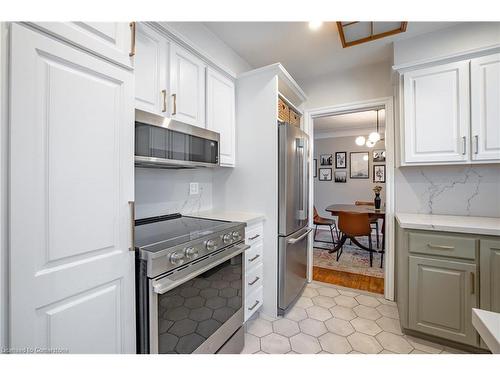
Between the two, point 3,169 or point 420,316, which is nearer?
point 3,169

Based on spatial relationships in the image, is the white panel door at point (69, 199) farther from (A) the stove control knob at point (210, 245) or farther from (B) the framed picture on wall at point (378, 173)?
(B) the framed picture on wall at point (378, 173)

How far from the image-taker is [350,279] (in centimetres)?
288

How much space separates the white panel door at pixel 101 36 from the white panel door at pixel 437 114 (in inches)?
85.3

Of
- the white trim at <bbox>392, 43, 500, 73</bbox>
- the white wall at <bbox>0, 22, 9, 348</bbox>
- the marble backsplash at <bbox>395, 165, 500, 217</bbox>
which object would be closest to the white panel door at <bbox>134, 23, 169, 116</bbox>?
the white wall at <bbox>0, 22, 9, 348</bbox>

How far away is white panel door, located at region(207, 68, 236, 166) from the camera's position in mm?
1933

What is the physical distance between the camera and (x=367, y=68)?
256cm

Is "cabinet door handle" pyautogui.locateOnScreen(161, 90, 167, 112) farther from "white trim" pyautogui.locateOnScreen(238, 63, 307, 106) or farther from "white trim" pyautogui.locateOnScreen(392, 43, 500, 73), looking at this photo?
"white trim" pyautogui.locateOnScreen(392, 43, 500, 73)

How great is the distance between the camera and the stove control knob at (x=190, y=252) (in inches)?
47.7

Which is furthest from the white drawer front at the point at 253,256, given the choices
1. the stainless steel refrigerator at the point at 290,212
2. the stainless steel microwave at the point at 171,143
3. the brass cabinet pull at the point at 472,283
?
the brass cabinet pull at the point at 472,283

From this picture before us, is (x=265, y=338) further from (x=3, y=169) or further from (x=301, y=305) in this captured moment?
(x=3, y=169)

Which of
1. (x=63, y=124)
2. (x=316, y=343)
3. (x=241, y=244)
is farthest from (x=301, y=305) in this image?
(x=63, y=124)

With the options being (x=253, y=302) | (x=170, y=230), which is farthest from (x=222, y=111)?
(x=253, y=302)

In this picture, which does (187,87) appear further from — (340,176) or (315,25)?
(340,176)
